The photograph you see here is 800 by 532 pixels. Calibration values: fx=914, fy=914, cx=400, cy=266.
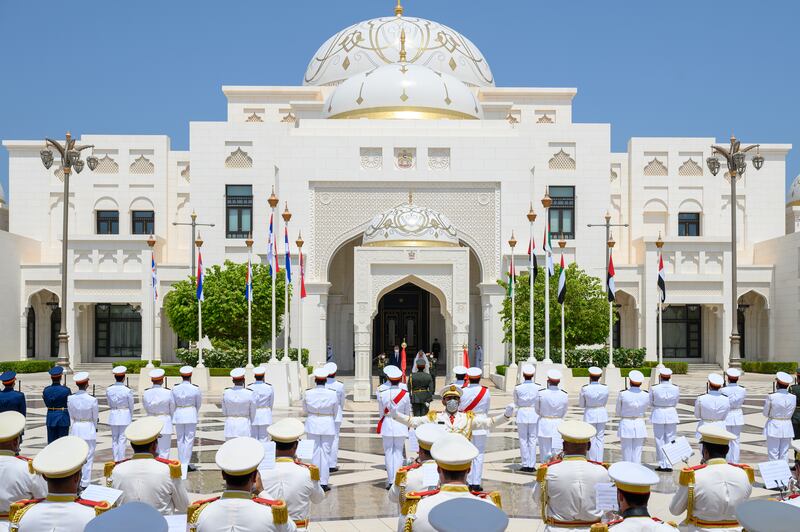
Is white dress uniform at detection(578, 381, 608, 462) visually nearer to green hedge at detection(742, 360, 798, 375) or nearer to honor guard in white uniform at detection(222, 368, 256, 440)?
honor guard in white uniform at detection(222, 368, 256, 440)

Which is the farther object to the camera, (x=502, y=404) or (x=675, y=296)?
(x=675, y=296)

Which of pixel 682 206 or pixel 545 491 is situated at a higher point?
pixel 682 206

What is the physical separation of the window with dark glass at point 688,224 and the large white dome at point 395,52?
11.0m

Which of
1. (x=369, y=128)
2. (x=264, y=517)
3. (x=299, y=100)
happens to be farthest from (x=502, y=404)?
(x=299, y=100)

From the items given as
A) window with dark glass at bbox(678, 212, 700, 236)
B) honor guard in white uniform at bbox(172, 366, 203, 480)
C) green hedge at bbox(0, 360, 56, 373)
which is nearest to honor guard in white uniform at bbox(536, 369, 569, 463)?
honor guard in white uniform at bbox(172, 366, 203, 480)

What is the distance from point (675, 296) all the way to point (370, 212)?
42.3 ft

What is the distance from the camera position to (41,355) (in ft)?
128

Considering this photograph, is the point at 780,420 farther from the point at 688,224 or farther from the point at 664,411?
the point at 688,224

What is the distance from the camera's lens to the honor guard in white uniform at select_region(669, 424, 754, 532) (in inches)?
258

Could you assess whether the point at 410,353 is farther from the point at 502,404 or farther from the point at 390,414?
the point at 390,414

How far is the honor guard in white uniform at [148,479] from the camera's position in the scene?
22.2ft

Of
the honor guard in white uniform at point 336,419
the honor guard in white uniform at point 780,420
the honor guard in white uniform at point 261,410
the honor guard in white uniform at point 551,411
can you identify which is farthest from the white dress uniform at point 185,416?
the honor guard in white uniform at point 780,420

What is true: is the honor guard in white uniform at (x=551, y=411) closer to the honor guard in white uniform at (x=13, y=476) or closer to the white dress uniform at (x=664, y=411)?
the white dress uniform at (x=664, y=411)

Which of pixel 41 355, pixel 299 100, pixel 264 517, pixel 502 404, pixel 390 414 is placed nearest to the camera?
pixel 264 517
